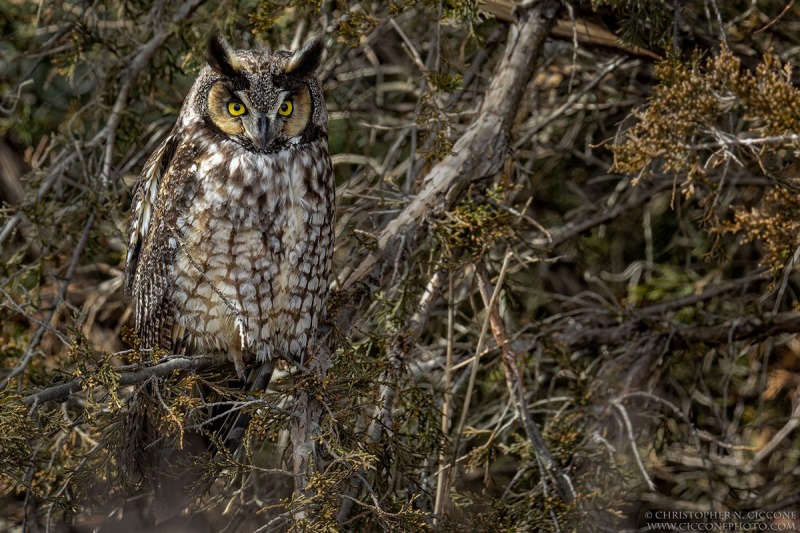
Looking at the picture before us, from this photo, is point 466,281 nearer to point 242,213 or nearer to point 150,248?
point 242,213

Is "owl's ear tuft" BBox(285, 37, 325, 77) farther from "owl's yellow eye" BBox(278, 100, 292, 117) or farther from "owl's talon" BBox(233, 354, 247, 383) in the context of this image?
"owl's talon" BBox(233, 354, 247, 383)

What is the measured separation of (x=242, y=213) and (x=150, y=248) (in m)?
0.40

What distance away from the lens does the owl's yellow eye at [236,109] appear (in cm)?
280

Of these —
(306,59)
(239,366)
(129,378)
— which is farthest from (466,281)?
(129,378)

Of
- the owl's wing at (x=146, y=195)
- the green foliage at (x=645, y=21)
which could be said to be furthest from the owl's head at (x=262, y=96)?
the green foliage at (x=645, y=21)

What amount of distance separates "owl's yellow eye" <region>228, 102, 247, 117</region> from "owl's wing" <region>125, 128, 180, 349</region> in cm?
25

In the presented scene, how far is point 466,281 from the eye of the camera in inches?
147

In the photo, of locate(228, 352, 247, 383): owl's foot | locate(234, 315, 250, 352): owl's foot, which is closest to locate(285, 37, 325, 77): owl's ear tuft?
locate(234, 315, 250, 352): owl's foot

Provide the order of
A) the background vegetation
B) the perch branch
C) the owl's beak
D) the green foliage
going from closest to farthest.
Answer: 1. the perch branch
2. the background vegetation
3. the owl's beak
4. the green foliage

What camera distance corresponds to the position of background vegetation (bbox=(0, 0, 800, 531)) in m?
2.55

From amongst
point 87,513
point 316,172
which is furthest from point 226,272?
point 87,513

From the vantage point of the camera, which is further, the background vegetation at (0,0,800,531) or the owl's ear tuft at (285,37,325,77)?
the owl's ear tuft at (285,37,325,77)

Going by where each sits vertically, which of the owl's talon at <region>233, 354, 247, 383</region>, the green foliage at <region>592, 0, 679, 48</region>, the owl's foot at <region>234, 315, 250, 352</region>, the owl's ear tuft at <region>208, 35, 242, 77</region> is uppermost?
the owl's ear tuft at <region>208, 35, 242, 77</region>

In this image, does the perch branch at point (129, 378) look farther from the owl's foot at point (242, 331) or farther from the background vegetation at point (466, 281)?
the owl's foot at point (242, 331)
